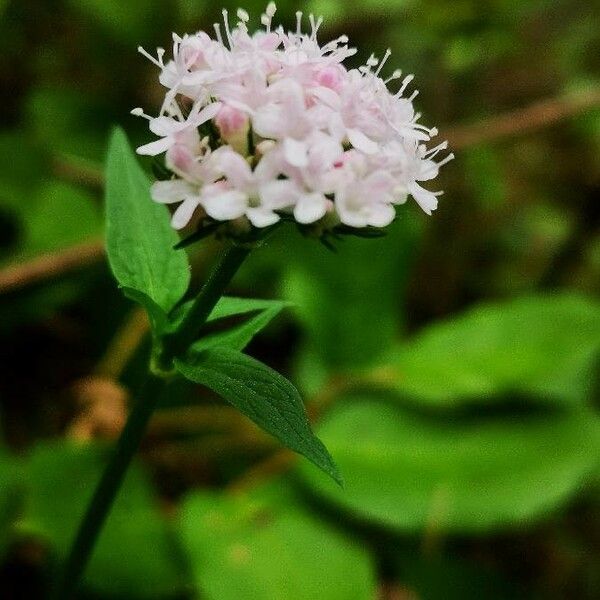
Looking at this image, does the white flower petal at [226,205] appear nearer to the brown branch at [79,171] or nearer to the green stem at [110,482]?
the green stem at [110,482]

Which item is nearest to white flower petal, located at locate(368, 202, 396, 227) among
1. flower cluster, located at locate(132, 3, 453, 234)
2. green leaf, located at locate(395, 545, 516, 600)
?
flower cluster, located at locate(132, 3, 453, 234)

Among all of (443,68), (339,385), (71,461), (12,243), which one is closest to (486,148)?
(443,68)

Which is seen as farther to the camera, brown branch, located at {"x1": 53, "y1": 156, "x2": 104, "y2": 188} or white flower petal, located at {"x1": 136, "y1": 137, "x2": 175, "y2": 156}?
brown branch, located at {"x1": 53, "y1": 156, "x2": 104, "y2": 188}

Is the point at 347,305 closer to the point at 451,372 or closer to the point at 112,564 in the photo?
the point at 451,372

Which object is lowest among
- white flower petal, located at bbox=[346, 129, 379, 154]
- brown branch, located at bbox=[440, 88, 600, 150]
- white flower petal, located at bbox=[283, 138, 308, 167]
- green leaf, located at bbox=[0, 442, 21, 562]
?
green leaf, located at bbox=[0, 442, 21, 562]

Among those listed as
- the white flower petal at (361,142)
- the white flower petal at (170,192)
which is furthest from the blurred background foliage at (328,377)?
the white flower petal at (361,142)

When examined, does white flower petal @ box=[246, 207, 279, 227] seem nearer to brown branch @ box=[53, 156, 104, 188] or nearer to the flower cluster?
the flower cluster
